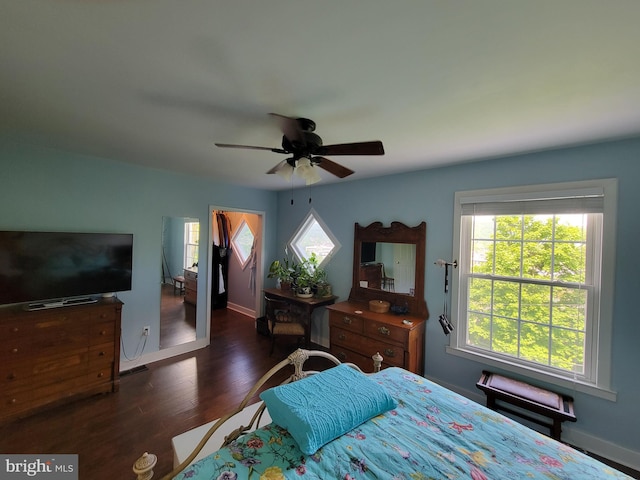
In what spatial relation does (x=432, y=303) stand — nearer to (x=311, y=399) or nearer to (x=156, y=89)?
(x=311, y=399)

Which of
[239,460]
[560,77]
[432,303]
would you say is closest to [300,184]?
[432,303]

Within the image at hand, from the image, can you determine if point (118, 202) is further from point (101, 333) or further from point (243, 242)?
point (243, 242)

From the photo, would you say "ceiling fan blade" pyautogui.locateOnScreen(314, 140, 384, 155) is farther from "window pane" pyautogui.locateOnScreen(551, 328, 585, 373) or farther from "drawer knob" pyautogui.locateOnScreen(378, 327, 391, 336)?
"window pane" pyautogui.locateOnScreen(551, 328, 585, 373)

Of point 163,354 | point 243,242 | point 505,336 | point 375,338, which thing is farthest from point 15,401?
point 505,336

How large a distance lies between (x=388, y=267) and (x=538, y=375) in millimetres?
1656

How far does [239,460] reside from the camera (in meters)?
1.12

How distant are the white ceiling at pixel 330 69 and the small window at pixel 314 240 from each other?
Answer: 200 cm

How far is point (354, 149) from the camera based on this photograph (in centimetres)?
158

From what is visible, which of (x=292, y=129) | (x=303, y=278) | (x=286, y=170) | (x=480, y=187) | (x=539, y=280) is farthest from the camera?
(x=303, y=278)

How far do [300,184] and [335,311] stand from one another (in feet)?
6.47

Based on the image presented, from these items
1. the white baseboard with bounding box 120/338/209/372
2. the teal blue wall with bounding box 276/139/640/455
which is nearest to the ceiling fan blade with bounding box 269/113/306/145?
the teal blue wall with bounding box 276/139/640/455

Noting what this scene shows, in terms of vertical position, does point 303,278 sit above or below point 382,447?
above

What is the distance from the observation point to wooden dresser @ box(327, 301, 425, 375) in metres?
2.63

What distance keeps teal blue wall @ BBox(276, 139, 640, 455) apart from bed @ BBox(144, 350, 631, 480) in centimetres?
128
